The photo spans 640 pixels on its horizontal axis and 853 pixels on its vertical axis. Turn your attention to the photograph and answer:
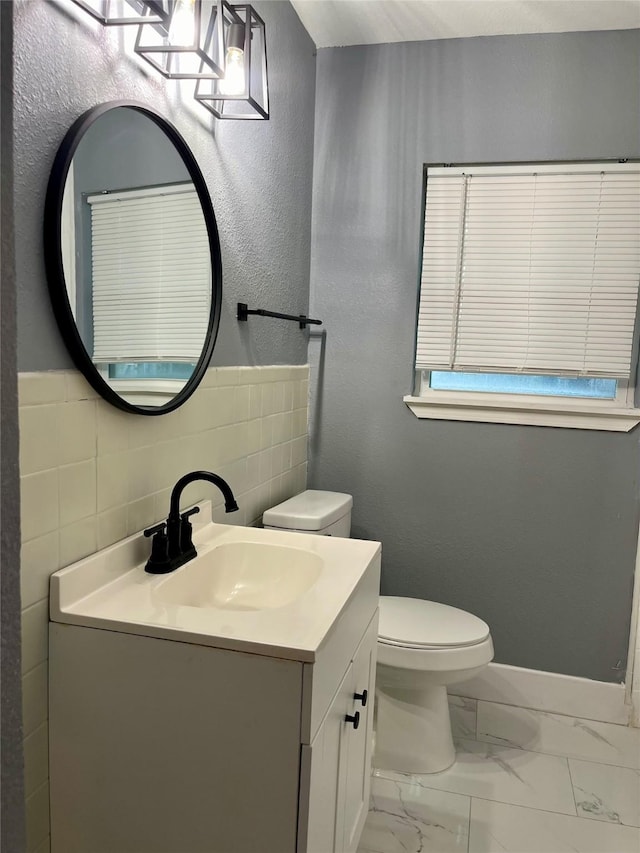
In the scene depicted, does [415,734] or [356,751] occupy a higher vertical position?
[356,751]

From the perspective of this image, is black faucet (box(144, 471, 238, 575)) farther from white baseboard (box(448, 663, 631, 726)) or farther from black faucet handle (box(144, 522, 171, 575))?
white baseboard (box(448, 663, 631, 726))

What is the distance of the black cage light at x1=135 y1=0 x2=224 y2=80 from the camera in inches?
48.7

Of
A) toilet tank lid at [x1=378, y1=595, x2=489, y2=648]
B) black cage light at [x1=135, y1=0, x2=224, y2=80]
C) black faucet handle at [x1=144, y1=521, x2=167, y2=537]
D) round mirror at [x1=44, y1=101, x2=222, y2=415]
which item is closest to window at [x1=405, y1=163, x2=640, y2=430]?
toilet tank lid at [x1=378, y1=595, x2=489, y2=648]

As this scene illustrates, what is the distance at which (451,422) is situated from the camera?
2.42 meters

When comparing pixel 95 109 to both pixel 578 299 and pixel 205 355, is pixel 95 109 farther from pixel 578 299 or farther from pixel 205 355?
pixel 578 299

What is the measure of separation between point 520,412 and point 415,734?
1.16 meters

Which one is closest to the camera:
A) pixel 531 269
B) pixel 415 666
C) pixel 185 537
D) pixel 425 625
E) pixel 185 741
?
pixel 185 741

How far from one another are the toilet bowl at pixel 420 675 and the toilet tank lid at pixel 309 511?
0.37m

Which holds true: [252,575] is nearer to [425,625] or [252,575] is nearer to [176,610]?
[176,610]

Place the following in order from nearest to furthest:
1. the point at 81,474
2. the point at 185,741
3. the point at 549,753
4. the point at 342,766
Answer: the point at 185,741 < the point at 81,474 < the point at 342,766 < the point at 549,753

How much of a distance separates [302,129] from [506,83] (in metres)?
0.73

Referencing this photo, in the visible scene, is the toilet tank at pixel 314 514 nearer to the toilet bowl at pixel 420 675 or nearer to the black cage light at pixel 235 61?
the toilet bowl at pixel 420 675

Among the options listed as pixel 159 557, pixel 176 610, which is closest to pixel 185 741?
pixel 176 610

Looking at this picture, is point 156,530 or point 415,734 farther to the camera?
point 415,734
